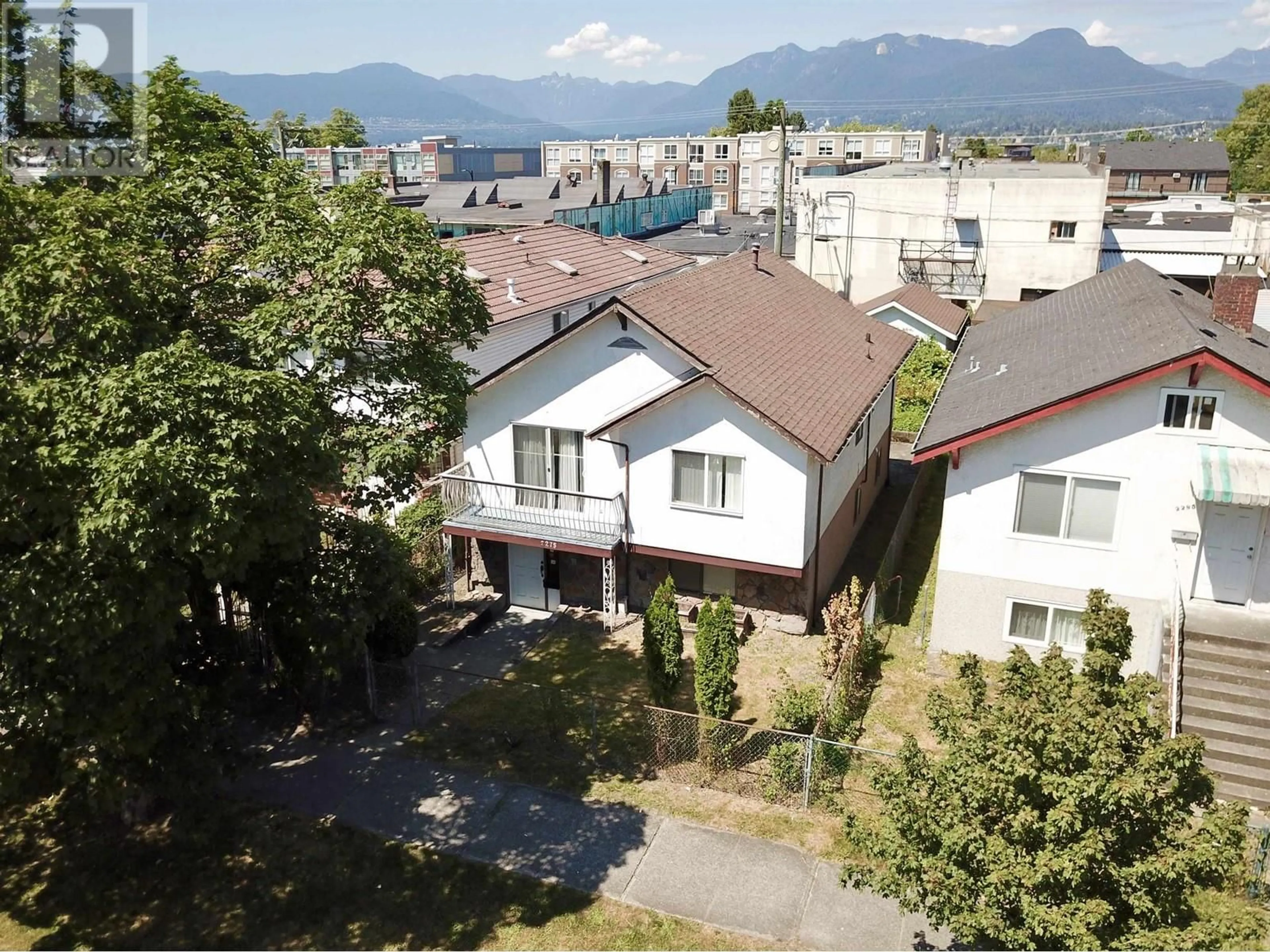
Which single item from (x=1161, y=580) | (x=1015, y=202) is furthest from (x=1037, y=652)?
(x=1015, y=202)

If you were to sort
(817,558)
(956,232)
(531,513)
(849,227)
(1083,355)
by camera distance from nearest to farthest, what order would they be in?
(1083,355)
(817,558)
(531,513)
(956,232)
(849,227)

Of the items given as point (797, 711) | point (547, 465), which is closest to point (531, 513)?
point (547, 465)

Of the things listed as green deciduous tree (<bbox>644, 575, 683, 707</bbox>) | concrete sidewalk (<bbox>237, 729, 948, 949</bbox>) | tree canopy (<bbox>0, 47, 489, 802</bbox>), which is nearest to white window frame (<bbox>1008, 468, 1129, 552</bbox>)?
green deciduous tree (<bbox>644, 575, 683, 707</bbox>)

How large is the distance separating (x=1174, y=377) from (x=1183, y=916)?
437 inches

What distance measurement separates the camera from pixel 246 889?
46.9ft

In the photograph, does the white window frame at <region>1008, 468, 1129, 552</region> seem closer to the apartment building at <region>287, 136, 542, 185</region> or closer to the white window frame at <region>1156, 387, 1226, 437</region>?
the white window frame at <region>1156, 387, 1226, 437</region>

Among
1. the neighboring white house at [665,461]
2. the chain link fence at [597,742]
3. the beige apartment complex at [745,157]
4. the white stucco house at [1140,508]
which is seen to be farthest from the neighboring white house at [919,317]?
the beige apartment complex at [745,157]

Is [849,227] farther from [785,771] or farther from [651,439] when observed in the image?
[785,771]

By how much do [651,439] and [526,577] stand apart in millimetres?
5388

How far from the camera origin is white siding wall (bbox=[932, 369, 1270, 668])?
17.4 meters

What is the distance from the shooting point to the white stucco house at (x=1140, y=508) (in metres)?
16.6

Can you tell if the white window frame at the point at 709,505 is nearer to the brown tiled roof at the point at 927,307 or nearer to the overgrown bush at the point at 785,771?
the overgrown bush at the point at 785,771

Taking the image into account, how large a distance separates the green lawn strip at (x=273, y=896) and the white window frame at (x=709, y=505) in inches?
371

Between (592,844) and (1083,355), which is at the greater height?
(1083,355)
